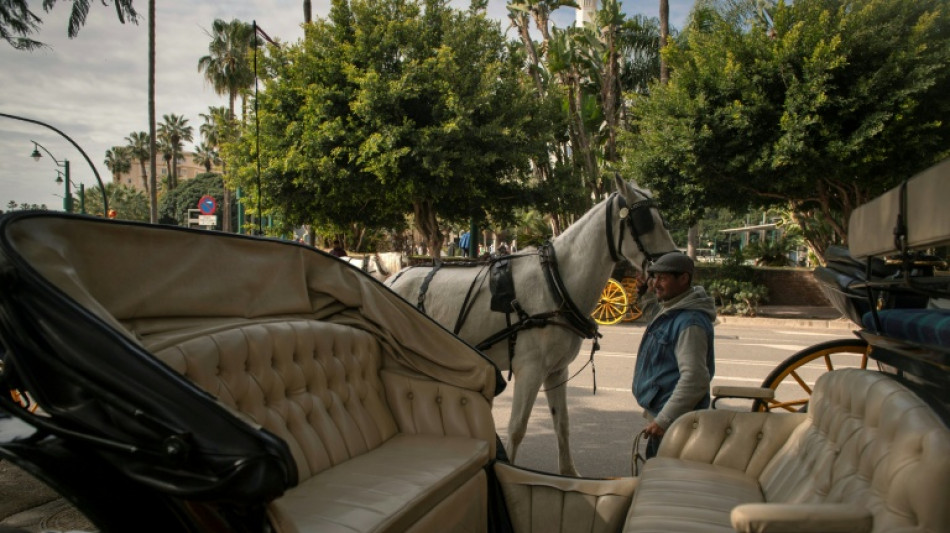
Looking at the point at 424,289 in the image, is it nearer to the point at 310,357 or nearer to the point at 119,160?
the point at 310,357

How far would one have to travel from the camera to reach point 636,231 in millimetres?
4422

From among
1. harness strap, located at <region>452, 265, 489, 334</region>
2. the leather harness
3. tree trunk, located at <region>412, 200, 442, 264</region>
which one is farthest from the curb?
harness strap, located at <region>452, 265, 489, 334</region>

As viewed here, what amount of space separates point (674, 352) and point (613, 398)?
3738mm

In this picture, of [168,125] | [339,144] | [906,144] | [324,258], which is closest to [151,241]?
[324,258]

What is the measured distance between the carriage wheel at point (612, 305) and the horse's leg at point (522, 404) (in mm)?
9762

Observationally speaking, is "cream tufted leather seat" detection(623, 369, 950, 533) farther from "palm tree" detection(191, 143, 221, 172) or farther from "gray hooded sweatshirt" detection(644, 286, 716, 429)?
"palm tree" detection(191, 143, 221, 172)

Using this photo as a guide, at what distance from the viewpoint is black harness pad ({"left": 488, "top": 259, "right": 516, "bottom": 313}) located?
457 centimetres

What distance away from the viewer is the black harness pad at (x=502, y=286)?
4.57 m

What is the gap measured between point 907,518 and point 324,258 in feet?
9.52

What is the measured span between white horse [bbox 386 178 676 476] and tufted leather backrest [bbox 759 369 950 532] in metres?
1.63

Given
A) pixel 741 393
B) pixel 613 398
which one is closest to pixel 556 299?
pixel 741 393

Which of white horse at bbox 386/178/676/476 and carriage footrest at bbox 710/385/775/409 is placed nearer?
carriage footrest at bbox 710/385/775/409

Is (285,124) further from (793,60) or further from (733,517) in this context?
(733,517)

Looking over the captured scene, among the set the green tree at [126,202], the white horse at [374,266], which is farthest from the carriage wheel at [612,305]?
the green tree at [126,202]
